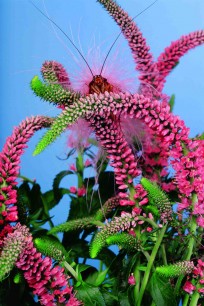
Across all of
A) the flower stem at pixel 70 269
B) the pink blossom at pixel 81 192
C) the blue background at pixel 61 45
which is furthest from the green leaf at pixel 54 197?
the blue background at pixel 61 45

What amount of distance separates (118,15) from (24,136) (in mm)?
151

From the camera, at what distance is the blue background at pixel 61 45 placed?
1158 millimetres

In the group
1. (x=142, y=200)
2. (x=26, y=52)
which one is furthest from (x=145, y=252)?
(x=26, y=52)

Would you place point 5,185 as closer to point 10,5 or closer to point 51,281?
point 51,281

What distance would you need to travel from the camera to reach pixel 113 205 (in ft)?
1.77

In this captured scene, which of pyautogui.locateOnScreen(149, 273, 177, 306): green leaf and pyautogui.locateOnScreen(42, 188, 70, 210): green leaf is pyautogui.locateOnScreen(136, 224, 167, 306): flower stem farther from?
pyautogui.locateOnScreen(42, 188, 70, 210): green leaf

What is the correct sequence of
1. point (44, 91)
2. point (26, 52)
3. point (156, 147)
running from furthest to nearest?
point (26, 52) → point (156, 147) → point (44, 91)

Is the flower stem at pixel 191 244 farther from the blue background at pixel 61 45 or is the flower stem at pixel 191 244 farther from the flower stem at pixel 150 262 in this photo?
the blue background at pixel 61 45

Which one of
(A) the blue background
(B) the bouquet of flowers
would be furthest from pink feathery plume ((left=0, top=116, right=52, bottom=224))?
(A) the blue background

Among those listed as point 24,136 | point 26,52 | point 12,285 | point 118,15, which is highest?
point 26,52

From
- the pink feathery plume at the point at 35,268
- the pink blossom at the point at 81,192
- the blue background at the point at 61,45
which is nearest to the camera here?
the pink feathery plume at the point at 35,268

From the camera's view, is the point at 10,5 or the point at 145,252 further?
the point at 10,5

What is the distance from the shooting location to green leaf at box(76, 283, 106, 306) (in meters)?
0.50

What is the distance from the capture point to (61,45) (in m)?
1.11
